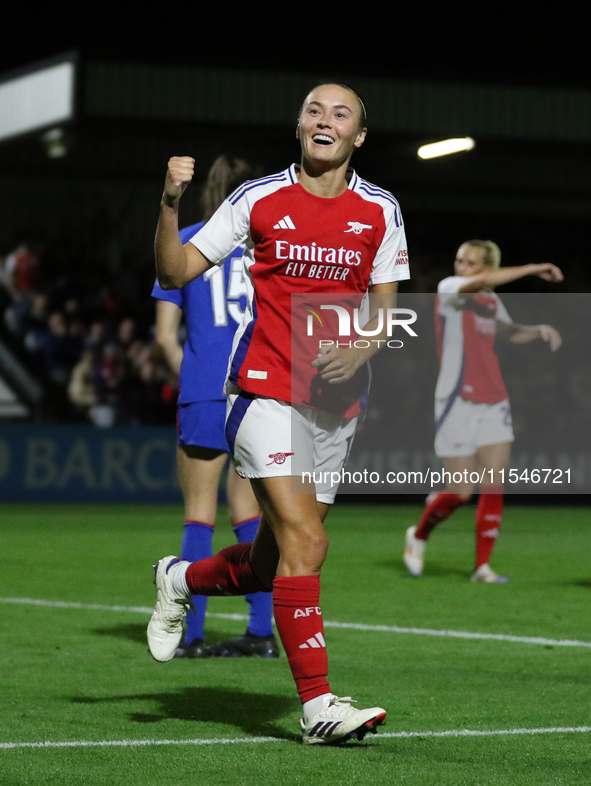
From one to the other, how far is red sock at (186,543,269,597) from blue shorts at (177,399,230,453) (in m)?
1.14

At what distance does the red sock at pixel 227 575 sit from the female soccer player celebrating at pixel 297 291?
96mm

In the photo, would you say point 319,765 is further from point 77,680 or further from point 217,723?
point 77,680

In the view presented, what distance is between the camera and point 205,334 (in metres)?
6.10

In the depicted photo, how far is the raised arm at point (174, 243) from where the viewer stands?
4.27m

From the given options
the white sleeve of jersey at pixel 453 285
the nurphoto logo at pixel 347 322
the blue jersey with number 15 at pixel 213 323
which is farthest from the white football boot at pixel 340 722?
the white sleeve of jersey at pixel 453 285

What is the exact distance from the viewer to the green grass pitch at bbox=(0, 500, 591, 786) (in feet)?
13.3

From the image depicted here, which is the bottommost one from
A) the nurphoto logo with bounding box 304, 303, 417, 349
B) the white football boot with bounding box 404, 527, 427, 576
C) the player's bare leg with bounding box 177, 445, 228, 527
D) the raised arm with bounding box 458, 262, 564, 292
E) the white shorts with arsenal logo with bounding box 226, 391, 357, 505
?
the white football boot with bounding box 404, 527, 427, 576

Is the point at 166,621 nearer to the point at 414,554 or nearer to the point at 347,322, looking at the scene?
the point at 347,322

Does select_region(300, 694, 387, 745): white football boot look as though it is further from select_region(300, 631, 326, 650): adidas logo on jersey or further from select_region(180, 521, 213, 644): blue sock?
select_region(180, 521, 213, 644): blue sock

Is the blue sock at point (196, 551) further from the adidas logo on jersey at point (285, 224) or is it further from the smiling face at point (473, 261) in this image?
the smiling face at point (473, 261)

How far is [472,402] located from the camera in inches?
371

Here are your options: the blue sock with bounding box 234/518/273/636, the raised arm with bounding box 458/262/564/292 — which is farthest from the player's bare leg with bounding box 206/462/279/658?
the raised arm with bounding box 458/262/564/292

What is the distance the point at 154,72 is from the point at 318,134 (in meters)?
18.4

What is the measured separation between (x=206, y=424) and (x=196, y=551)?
57 cm
